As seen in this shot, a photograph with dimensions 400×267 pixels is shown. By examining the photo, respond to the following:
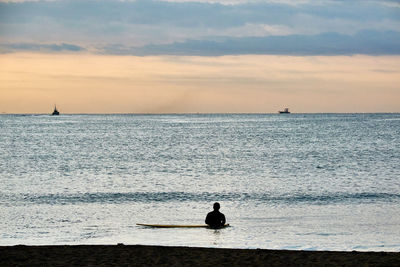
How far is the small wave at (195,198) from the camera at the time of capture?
30.1m

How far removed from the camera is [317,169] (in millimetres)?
49719

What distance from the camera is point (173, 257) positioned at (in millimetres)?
15453

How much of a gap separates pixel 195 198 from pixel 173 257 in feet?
53.6

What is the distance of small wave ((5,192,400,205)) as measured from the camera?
98.8 feet

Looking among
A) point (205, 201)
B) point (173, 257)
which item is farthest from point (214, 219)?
point (205, 201)

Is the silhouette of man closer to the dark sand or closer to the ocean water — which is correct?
the ocean water

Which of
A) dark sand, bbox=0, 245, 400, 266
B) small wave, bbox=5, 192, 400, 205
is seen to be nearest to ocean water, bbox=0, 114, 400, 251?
small wave, bbox=5, 192, 400, 205

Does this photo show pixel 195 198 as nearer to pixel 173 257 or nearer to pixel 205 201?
pixel 205 201

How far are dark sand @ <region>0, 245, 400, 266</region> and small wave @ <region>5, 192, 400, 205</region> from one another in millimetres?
13492

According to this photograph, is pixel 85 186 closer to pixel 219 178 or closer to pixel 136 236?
pixel 219 178

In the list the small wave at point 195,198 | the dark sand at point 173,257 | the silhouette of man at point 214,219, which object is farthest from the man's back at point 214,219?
the small wave at point 195,198

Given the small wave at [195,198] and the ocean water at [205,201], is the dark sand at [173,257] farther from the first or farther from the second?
the small wave at [195,198]

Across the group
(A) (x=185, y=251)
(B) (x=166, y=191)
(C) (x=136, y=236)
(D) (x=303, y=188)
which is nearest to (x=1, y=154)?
(B) (x=166, y=191)

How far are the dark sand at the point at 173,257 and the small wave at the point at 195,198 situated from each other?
44.3ft
